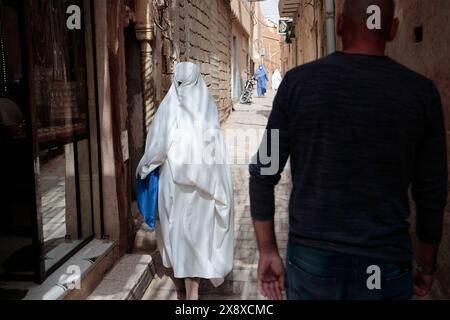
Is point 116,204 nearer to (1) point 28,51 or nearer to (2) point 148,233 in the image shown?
(2) point 148,233

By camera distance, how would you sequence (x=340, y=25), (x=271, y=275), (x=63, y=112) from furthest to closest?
1. (x=63, y=112)
2. (x=271, y=275)
3. (x=340, y=25)

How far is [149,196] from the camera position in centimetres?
377

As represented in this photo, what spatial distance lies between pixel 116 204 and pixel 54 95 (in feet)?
3.37

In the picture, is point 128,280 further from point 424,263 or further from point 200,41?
point 200,41

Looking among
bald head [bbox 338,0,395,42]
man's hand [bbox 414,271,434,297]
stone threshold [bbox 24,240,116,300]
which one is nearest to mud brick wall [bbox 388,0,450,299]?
man's hand [bbox 414,271,434,297]

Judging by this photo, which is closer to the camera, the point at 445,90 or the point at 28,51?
the point at 28,51

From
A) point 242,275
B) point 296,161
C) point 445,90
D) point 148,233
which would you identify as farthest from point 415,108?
point 148,233

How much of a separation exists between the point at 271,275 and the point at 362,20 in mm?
901

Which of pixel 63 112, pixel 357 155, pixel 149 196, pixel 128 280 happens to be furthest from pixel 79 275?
pixel 357 155

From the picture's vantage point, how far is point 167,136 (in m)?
3.64

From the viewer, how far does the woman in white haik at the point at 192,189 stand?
11.8 ft

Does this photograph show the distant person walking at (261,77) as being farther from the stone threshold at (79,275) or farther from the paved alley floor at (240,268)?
the stone threshold at (79,275)
